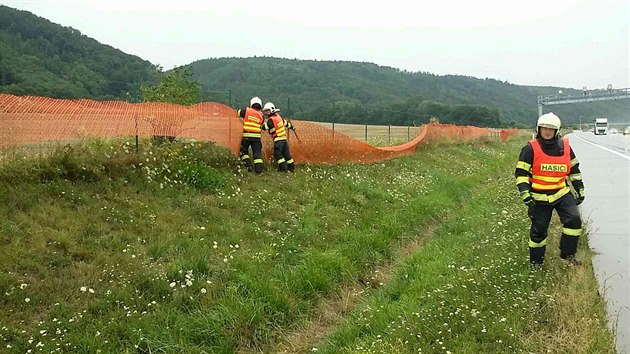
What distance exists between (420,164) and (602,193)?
18.2ft

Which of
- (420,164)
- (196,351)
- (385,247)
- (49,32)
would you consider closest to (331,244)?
(385,247)

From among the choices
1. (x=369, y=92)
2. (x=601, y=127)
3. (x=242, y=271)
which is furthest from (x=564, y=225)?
(x=369, y=92)

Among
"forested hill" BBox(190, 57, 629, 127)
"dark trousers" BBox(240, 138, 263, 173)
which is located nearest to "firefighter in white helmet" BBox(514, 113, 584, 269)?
"dark trousers" BBox(240, 138, 263, 173)

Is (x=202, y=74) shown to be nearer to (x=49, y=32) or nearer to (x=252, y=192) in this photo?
(x=49, y=32)

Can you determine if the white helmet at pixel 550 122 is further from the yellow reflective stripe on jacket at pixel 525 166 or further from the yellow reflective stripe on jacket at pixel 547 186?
the yellow reflective stripe on jacket at pixel 547 186

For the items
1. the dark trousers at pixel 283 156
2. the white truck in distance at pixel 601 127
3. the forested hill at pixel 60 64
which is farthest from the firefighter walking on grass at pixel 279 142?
the white truck in distance at pixel 601 127

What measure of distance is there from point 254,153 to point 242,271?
4297mm

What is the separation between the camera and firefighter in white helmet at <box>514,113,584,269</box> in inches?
217

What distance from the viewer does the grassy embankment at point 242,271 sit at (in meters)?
4.25

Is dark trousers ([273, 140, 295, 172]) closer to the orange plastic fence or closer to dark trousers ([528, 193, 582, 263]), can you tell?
the orange plastic fence

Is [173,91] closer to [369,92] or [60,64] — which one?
[60,64]

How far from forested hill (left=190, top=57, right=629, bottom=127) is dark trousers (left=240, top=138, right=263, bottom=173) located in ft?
33.8

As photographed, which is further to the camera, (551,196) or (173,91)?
(173,91)

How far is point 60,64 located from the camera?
2548 cm
